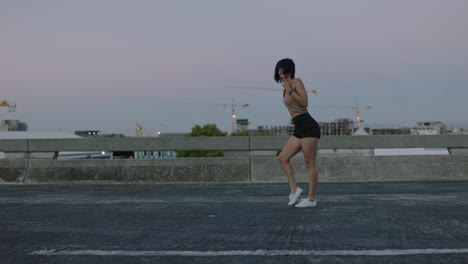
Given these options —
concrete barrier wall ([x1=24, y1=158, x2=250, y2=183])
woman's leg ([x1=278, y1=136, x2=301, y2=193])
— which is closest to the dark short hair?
woman's leg ([x1=278, y1=136, x2=301, y2=193])

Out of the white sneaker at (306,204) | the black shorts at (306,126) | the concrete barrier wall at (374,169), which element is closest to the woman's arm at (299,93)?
the black shorts at (306,126)

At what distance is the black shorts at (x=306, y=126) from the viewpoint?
5.08 meters

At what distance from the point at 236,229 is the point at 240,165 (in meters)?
4.53

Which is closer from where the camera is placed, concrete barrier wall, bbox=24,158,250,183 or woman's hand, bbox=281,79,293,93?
woman's hand, bbox=281,79,293,93

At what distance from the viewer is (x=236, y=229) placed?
370 centimetres

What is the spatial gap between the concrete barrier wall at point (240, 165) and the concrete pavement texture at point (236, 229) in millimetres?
2038

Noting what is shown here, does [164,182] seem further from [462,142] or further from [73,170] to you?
[462,142]

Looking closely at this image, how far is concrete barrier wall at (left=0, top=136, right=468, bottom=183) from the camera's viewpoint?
8102mm

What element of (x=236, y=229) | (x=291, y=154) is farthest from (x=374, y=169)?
(x=236, y=229)

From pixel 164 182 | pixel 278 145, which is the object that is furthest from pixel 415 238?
pixel 164 182

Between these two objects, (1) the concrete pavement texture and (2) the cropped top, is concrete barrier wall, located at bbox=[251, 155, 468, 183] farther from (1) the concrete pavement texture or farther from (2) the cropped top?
(2) the cropped top

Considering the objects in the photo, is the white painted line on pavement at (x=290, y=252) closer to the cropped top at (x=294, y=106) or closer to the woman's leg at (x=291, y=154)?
the woman's leg at (x=291, y=154)

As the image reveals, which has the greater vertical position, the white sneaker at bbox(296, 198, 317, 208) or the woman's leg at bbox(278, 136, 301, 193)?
the woman's leg at bbox(278, 136, 301, 193)

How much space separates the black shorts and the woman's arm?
162mm
